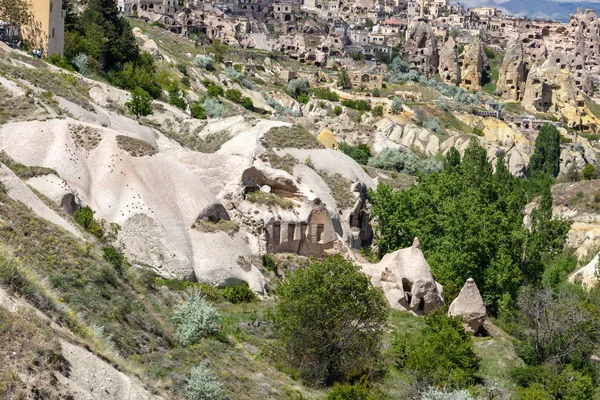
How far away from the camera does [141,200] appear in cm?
3394

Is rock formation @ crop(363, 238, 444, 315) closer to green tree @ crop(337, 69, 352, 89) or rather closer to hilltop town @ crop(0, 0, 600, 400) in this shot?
hilltop town @ crop(0, 0, 600, 400)

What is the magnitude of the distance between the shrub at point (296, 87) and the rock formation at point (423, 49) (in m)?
49.7

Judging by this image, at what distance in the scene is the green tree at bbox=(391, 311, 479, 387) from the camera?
29.5 metres

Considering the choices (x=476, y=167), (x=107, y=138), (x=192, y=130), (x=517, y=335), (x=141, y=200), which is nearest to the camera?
(x=141, y=200)

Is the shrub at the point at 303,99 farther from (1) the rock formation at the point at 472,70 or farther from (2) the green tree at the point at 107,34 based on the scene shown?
(1) the rock formation at the point at 472,70

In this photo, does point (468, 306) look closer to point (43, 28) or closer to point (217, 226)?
point (217, 226)

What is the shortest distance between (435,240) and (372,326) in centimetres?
1868

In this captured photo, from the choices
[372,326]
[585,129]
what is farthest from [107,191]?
[585,129]

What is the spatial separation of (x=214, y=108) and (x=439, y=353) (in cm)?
3720

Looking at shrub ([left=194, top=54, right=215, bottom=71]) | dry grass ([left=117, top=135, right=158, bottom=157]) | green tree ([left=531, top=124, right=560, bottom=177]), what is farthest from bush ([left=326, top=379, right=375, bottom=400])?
green tree ([left=531, top=124, right=560, bottom=177])

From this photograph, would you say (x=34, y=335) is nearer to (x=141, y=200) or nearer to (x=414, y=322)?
(x=141, y=200)

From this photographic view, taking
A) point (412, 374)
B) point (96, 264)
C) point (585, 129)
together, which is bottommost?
point (585, 129)

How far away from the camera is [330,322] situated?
28.5 m

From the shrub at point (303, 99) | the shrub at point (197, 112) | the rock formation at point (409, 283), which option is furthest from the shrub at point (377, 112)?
the rock formation at point (409, 283)
